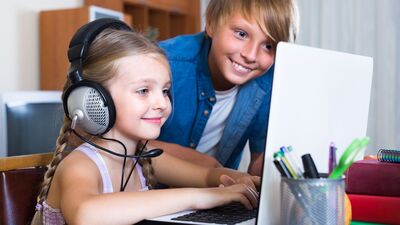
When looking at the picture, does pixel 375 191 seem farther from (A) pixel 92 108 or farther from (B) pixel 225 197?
(A) pixel 92 108

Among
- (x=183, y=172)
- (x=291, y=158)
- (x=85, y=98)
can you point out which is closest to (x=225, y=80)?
(x=183, y=172)

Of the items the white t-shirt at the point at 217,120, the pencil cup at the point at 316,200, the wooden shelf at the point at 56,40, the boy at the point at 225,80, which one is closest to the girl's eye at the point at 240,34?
the boy at the point at 225,80

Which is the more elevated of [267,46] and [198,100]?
[267,46]

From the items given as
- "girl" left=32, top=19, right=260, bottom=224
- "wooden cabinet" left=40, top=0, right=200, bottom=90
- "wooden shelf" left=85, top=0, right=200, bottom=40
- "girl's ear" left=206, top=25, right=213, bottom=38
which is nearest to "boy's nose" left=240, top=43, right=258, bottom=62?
"girl's ear" left=206, top=25, right=213, bottom=38

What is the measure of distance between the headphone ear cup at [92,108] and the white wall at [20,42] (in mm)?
1941

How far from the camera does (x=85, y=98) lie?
3.07 ft

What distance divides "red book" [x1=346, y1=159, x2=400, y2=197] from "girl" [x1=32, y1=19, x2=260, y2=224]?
0.18 m

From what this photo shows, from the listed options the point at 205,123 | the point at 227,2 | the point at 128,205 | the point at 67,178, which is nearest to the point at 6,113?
the point at 205,123

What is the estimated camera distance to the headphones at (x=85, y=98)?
934mm

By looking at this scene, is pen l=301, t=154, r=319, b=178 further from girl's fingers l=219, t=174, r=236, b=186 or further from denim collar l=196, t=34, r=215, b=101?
denim collar l=196, t=34, r=215, b=101

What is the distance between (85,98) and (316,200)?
1.46 feet

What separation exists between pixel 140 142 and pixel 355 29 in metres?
2.32

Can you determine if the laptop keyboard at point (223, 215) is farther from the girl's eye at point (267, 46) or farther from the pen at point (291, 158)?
the girl's eye at point (267, 46)

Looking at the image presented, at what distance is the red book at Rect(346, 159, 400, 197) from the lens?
2.48ft
